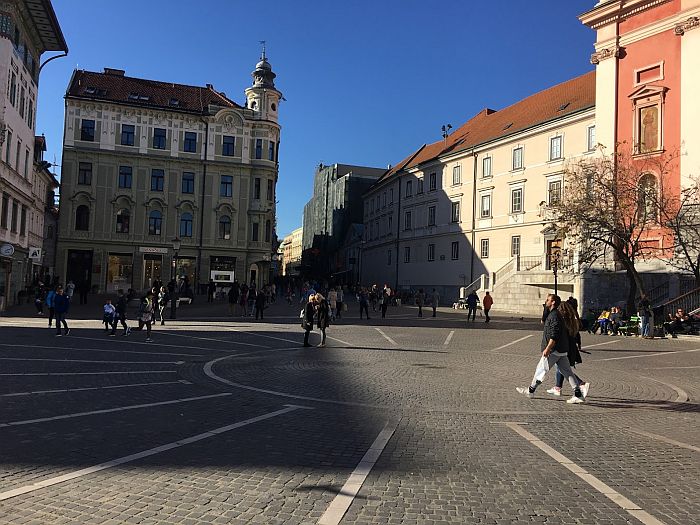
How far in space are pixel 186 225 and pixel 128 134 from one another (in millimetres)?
9841

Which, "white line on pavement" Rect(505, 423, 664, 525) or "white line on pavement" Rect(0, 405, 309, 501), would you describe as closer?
"white line on pavement" Rect(505, 423, 664, 525)

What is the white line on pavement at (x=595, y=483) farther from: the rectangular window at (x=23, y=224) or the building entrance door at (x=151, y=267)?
the building entrance door at (x=151, y=267)

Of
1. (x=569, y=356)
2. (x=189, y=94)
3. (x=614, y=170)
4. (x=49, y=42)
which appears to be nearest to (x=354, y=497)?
(x=569, y=356)

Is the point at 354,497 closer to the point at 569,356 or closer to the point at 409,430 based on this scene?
the point at 409,430

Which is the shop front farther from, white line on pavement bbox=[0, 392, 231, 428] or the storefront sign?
white line on pavement bbox=[0, 392, 231, 428]

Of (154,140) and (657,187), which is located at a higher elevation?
(154,140)

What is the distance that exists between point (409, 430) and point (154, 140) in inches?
2055

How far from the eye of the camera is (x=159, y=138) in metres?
54.6

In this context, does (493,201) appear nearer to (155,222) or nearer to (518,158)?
(518,158)

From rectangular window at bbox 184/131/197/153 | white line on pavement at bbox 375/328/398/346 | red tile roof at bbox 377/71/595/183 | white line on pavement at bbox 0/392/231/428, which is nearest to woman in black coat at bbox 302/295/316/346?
white line on pavement at bbox 375/328/398/346

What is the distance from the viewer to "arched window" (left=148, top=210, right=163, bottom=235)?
177 feet

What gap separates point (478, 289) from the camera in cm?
4566

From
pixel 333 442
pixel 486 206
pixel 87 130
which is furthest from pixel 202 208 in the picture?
pixel 333 442

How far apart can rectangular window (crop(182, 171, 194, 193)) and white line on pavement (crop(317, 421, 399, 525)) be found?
50.7m
